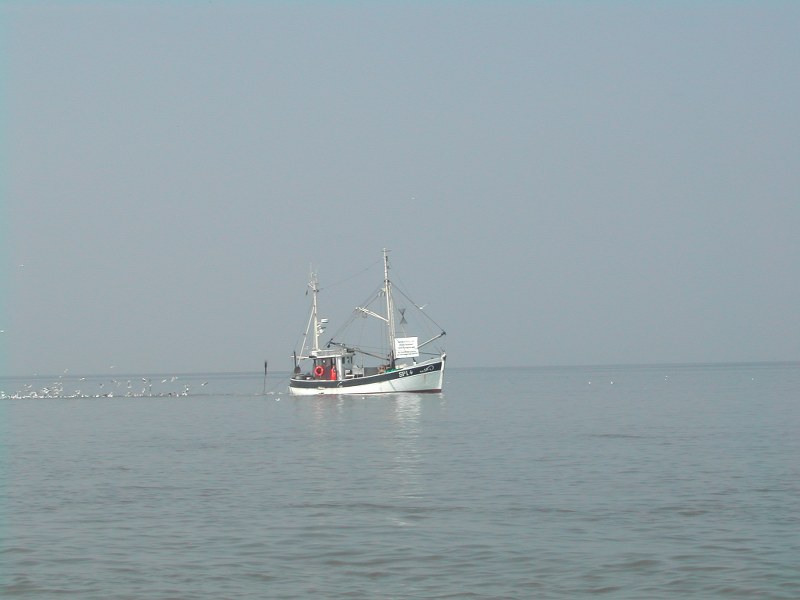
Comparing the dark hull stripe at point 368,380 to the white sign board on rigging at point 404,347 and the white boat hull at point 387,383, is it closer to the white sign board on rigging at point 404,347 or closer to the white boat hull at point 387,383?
the white boat hull at point 387,383

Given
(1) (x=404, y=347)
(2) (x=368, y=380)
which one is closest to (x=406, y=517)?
(2) (x=368, y=380)

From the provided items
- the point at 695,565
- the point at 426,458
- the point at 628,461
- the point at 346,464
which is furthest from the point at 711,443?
the point at 695,565

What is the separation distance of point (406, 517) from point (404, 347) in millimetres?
71724

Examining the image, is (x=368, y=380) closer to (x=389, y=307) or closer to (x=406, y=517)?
(x=389, y=307)

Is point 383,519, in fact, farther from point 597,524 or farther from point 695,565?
point 695,565

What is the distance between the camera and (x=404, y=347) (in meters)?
97.0

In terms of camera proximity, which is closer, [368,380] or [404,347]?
[368,380]

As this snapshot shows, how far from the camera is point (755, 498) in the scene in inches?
1091

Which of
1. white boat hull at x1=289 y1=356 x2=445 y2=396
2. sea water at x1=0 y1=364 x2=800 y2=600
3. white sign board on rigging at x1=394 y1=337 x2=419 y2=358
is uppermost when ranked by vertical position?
white sign board on rigging at x1=394 y1=337 x2=419 y2=358

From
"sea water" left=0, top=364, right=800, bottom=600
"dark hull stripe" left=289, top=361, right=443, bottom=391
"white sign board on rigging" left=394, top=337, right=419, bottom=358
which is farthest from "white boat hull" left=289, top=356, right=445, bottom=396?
"sea water" left=0, top=364, right=800, bottom=600

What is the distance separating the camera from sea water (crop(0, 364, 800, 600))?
18484 millimetres

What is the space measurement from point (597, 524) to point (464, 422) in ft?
139

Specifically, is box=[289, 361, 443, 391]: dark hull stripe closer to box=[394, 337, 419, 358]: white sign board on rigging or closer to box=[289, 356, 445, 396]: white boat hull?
box=[289, 356, 445, 396]: white boat hull

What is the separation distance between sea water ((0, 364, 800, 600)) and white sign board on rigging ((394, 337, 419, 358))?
4376 cm
